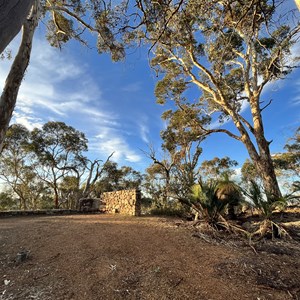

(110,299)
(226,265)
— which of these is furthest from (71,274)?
(226,265)

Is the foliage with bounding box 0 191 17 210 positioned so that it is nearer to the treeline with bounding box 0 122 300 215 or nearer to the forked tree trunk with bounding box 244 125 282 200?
the treeline with bounding box 0 122 300 215

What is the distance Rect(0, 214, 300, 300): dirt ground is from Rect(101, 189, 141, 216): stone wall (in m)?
4.80

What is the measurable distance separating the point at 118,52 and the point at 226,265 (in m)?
7.07

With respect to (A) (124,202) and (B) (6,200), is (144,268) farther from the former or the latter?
(B) (6,200)

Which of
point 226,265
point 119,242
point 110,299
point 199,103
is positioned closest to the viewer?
point 110,299

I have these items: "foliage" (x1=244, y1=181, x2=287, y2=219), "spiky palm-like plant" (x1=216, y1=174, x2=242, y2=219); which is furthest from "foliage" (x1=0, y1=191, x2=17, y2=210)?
"foliage" (x1=244, y1=181, x2=287, y2=219)

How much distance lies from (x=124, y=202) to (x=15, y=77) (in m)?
7.93

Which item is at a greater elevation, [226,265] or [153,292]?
[226,265]

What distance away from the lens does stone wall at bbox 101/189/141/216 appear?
381 inches

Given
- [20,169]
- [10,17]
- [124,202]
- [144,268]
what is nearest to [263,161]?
[124,202]

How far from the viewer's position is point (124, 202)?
10.3m

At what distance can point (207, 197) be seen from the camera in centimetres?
584

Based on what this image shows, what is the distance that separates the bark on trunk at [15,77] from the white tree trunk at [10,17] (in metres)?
2.11

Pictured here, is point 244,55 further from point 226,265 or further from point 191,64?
point 226,265
